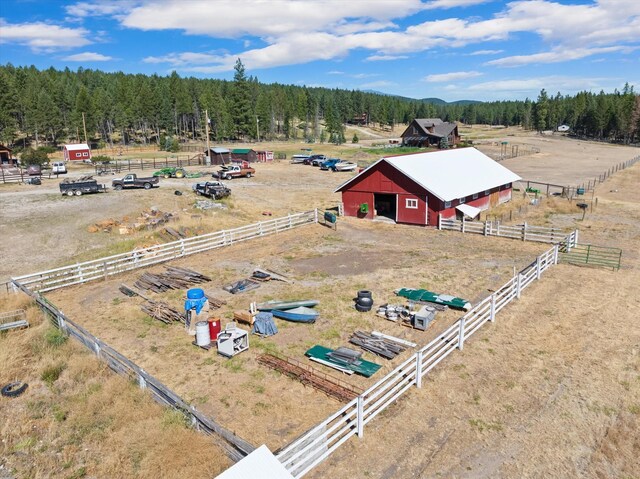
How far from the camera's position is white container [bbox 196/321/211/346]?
15.3m

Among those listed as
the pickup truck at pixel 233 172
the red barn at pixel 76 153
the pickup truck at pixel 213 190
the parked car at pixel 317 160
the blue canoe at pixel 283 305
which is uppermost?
the red barn at pixel 76 153

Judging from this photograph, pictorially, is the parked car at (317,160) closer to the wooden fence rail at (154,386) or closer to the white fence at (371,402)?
the white fence at (371,402)

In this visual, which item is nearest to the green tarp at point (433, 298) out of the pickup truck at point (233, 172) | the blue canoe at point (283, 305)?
the blue canoe at point (283, 305)

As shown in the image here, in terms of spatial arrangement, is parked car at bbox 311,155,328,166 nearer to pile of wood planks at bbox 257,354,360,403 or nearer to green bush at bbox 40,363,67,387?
pile of wood planks at bbox 257,354,360,403

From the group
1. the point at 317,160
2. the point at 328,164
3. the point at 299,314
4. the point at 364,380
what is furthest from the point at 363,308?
the point at 317,160

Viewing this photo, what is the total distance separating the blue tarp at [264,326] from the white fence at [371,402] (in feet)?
16.1

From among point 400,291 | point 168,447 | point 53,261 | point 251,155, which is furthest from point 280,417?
point 251,155

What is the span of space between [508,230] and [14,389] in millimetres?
27495

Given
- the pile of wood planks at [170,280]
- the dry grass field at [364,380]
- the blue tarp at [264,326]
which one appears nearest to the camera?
the dry grass field at [364,380]

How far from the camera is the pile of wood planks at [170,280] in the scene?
69.4 ft

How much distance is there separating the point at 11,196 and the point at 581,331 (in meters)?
46.5

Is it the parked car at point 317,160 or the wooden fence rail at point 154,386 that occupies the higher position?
the parked car at point 317,160

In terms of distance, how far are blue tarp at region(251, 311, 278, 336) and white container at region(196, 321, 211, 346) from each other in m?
1.78

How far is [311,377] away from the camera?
13.2 meters
